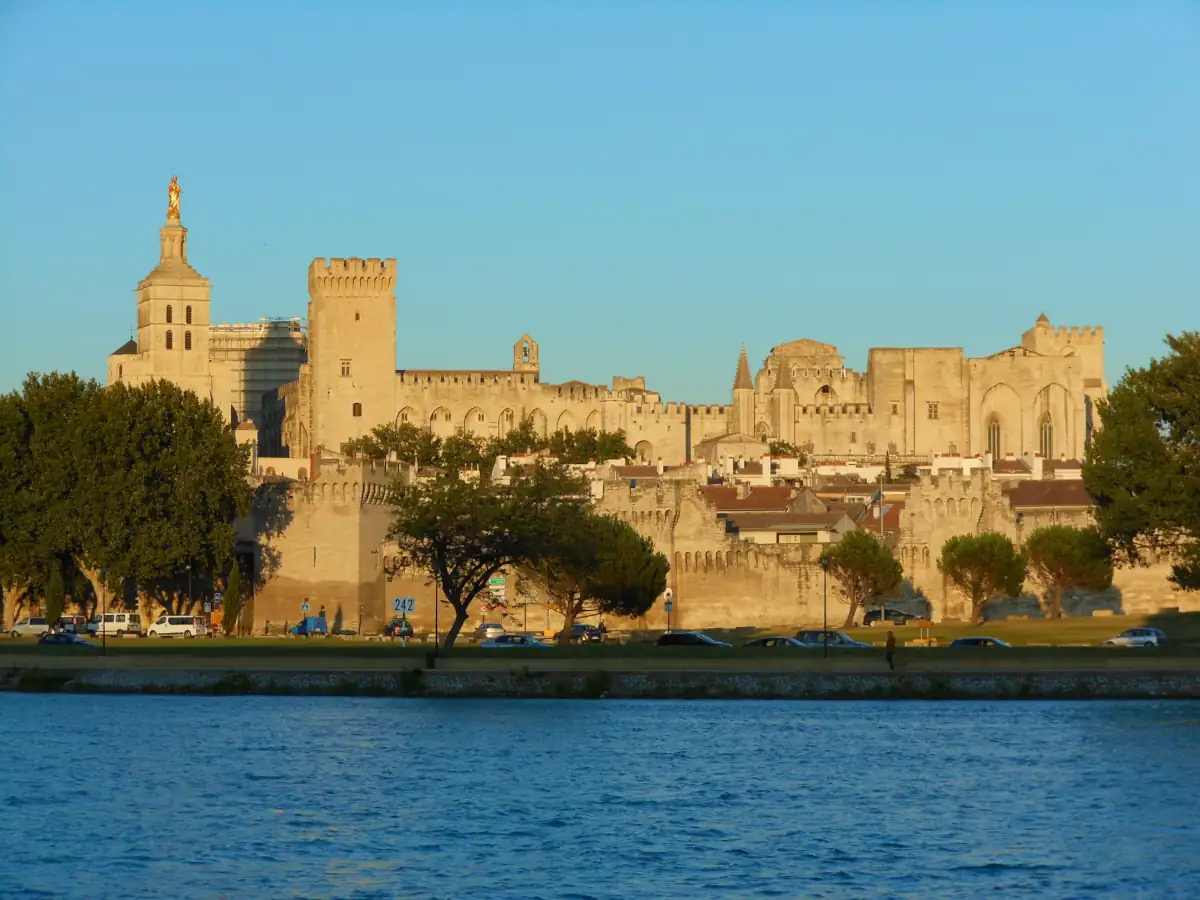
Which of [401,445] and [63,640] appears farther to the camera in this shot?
[401,445]

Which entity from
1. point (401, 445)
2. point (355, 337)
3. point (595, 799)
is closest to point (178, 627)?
point (595, 799)

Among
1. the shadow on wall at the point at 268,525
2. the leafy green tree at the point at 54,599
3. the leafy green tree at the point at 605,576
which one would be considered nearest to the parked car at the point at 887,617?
the leafy green tree at the point at 605,576

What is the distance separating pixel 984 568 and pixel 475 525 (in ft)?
77.0

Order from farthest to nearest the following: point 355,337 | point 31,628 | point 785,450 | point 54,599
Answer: point 355,337 → point 785,450 → point 54,599 → point 31,628

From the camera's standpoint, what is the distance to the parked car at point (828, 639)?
65.4 metres

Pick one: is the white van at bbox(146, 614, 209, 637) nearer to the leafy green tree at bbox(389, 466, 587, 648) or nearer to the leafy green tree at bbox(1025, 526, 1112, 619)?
the leafy green tree at bbox(389, 466, 587, 648)

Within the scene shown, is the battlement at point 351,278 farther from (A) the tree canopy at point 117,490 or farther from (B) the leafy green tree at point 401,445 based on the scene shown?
(A) the tree canopy at point 117,490

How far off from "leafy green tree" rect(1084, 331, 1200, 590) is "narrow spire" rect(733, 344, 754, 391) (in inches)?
3436

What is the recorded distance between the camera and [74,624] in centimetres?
8475

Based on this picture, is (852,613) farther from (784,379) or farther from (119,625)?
(784,379)

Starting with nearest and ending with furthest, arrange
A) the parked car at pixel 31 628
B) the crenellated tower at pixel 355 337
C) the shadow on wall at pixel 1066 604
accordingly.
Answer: the parked car at pixel 31 628, the shadow on wall at pixel 1066 604, the crenellated tower at pixel 355 337

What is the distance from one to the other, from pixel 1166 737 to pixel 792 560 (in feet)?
128

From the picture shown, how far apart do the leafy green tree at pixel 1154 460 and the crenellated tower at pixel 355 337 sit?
80.0 metres

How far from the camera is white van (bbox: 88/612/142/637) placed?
271 ft
